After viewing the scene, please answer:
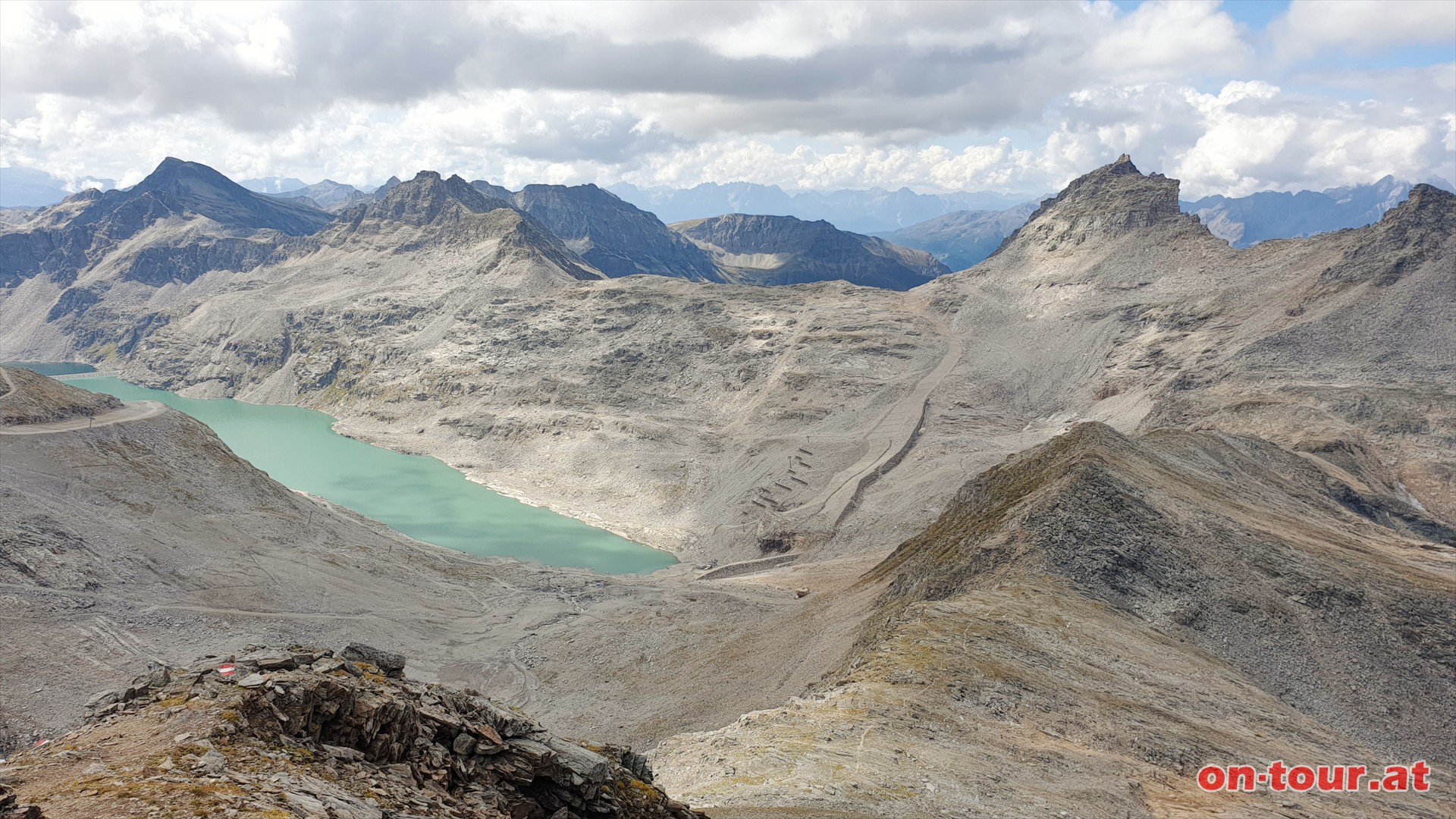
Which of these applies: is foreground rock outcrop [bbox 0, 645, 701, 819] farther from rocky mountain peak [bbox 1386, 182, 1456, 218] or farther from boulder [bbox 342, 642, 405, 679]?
rocky mountain peak [bbox 1386, 182, 1456, 218]

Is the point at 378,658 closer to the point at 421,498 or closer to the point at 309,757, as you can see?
the point at 309,757

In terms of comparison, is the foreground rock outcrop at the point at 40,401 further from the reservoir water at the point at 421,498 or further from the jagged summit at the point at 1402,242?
the jagged summit at the point at 1402,242

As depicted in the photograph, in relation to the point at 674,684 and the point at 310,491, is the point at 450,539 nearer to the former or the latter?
the point at 310,491

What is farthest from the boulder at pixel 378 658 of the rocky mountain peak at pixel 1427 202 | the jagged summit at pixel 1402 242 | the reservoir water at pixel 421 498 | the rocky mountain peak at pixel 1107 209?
the rocky mountain peak at pixel 1107 209

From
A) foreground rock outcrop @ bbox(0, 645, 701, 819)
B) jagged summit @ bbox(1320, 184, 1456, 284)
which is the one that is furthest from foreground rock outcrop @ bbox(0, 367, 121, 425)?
jagged summit @ bbox(1320, 184, 1456, 284)

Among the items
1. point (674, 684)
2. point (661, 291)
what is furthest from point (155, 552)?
point (661, 291)

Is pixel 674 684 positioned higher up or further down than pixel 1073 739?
further down
